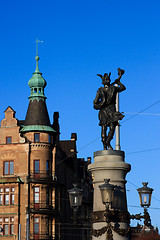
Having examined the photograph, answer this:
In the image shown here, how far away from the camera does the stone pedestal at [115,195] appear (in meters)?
14.1

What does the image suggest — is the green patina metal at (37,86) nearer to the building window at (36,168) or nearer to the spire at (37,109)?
the spire at (37,109)

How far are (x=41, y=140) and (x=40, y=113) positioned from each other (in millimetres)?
3305

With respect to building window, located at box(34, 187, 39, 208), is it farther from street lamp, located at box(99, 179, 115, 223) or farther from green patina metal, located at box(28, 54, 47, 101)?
street lamp, located at box(99, 179, 115, 223)

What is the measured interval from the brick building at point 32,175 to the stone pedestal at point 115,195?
1719 inches

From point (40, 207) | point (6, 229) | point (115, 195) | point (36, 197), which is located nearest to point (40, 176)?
point (36, 197)

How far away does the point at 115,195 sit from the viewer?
46.8 feet

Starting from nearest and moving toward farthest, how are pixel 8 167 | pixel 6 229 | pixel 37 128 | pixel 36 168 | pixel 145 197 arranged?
1. pixel 145 197
2. pixel 6 229
3. pixel 36 168
4. pixel 8 167
5. pixel 37 128

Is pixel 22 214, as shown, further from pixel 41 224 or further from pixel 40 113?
pixel 40 113

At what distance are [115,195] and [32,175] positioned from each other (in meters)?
46.9

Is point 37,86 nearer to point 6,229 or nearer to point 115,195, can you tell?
point 6,229

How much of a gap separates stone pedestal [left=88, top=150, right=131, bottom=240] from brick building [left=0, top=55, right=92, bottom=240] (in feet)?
143

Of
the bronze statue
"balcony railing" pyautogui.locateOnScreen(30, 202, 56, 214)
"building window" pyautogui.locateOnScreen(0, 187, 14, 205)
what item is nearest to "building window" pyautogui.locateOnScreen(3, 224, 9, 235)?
"building window" pyautogui.locateOnScreen(0, 187, 14, 205)

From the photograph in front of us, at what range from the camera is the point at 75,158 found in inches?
3024

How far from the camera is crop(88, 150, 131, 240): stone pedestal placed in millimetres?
14070
